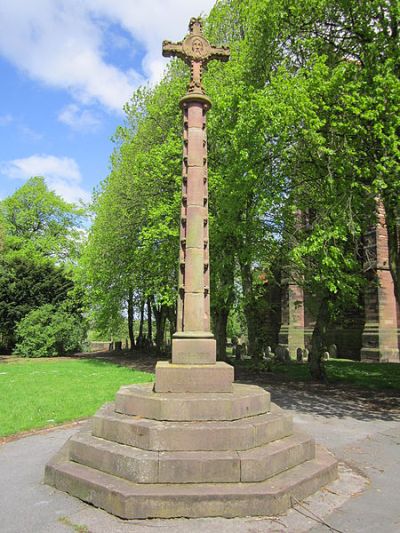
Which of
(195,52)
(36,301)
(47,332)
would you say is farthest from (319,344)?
(36,301)

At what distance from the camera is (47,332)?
28.0m

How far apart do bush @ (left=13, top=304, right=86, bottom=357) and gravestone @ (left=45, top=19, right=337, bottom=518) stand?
919 inches

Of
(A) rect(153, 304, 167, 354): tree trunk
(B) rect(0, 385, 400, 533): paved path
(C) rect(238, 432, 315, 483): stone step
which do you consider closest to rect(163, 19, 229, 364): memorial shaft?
(C) rect(238, 432, 315, 483): stone step

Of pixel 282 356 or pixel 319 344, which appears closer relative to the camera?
pixel 319 344

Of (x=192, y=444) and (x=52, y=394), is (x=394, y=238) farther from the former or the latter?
(x=52, y=394)

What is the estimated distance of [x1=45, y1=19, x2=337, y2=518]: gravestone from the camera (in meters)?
4.40

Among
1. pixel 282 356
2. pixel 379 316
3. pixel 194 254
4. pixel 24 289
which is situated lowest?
pixel 282 356

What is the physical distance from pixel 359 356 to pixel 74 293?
62.8ft

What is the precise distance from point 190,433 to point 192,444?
0.12m

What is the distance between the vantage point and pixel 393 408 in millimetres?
10797

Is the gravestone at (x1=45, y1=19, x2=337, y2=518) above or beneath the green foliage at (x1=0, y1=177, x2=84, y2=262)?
beneath

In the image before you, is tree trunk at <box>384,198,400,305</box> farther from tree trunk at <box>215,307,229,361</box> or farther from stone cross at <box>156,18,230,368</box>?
tree trunk at <box>215,307,229,361</box>

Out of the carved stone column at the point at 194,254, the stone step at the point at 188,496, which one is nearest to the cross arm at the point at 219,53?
the carved stone column at the point at 194,254

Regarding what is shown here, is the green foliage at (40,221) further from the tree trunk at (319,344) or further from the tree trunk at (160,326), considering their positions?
the tree trunk at (319,344)
